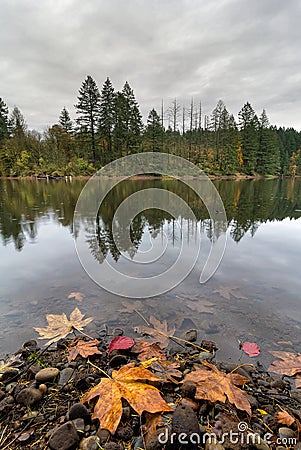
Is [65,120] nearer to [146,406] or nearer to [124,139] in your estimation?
[124,139]

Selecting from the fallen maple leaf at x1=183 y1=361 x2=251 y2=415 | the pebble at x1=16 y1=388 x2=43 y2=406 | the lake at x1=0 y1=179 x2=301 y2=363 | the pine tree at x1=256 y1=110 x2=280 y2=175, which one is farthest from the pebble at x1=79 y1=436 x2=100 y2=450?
the pine tree at x1=256 y1=110 x2=280 y2=175

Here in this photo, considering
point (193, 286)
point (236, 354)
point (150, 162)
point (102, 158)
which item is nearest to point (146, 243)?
point (193, 286)

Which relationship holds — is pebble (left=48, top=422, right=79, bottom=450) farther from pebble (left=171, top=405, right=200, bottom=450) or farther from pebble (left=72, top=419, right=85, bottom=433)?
pebble (left=171, top=405, right=200, bottom=450)

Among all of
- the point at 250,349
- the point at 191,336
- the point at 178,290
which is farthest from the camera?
the point at 178,290

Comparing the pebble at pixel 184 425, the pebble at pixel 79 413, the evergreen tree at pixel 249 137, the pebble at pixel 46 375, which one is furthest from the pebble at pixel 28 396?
the evergreen tree at pixel 249 137

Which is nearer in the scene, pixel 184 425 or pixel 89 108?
pixel 184 425

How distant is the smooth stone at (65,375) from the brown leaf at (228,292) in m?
1.95

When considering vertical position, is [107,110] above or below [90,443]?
above

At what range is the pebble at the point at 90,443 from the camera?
108 centimetres

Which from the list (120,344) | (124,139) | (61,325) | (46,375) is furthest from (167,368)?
(124,139)

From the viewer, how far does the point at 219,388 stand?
4.46 ft

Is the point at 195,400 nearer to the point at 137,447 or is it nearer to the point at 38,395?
the point at 137,447

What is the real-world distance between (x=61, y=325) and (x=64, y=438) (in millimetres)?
1253
